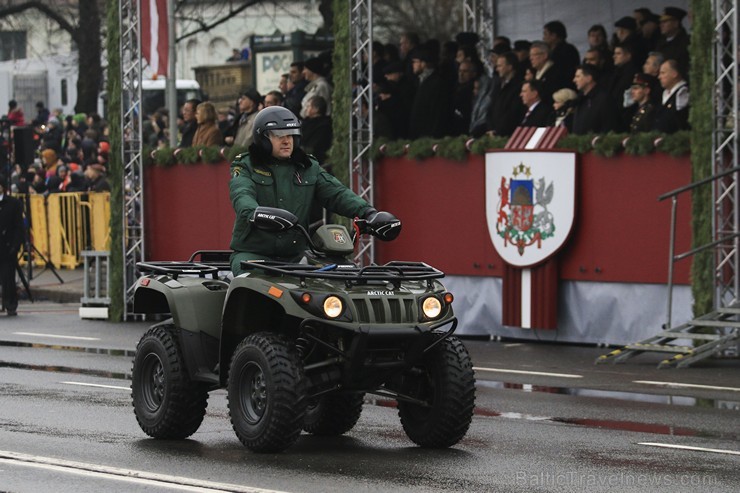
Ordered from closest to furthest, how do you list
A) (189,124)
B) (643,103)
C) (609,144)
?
1. (643,103)
2. (609,144)
3. (189,124)

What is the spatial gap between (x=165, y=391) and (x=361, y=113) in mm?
10051

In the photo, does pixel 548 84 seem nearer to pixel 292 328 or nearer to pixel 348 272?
pixel 292 328

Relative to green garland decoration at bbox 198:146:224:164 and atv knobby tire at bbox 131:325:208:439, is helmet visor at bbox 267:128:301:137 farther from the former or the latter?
green garland decoration at bbox 198:146:224:164

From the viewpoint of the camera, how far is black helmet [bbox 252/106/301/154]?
36.1 feet

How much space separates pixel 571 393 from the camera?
584 inches

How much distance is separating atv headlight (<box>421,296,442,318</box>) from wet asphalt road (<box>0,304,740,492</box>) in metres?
0.87

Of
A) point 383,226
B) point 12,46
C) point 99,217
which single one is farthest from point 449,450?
point 12,46

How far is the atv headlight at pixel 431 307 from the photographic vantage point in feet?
34.3

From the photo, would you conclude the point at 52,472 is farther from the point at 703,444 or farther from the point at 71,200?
the point at 71,200

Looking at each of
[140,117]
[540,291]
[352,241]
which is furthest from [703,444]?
[140,117]

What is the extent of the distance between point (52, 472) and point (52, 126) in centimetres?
3249

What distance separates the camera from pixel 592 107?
741 inches

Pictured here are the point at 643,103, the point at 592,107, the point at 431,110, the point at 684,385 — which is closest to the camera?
the point at 684,385

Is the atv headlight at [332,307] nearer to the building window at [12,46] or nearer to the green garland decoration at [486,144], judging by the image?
the green garland decoration at [486,144]
